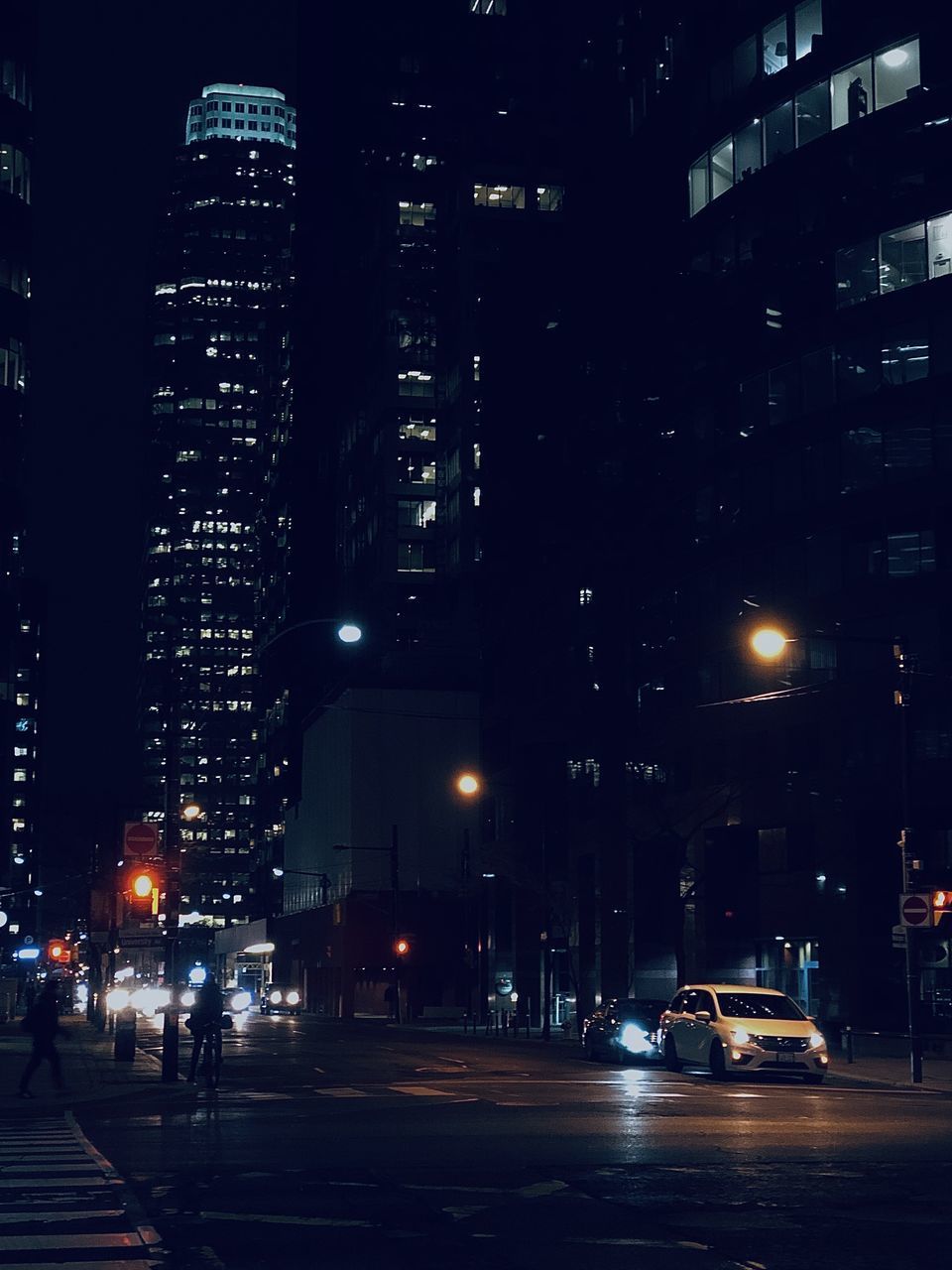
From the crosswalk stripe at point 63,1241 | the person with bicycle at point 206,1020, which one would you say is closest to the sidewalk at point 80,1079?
the person with bicycle at point 206,1020

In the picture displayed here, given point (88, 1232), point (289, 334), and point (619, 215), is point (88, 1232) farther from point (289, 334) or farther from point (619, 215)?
point (289, 334)

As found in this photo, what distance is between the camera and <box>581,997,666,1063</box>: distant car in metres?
41.2

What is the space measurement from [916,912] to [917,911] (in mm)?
27

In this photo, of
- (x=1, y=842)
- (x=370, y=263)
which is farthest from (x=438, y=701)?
(x=370, y=263)

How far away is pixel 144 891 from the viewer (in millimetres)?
33906

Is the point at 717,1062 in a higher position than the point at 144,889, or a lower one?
lower

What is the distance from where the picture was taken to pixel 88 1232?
40.7 feet

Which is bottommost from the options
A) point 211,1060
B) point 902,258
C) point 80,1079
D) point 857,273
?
point 80,1079

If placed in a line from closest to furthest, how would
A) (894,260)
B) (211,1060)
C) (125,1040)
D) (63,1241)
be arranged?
(63,1241), (211,1060), (125,1040), (894,260)

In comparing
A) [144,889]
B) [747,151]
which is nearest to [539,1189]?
[144,889]

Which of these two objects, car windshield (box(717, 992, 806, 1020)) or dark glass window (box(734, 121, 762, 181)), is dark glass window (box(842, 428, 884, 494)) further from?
car windshield (box(717, 992, 806, 1020))

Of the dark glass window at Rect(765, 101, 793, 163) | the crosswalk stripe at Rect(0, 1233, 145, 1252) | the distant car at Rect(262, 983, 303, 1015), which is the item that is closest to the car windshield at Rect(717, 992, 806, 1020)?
the crosswalk stripe at Rect(0, 1233, 145, 1252)

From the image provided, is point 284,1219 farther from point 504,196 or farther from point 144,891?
point 504,196

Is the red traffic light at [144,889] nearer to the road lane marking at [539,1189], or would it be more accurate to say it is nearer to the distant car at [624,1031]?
the distant car at [624,1031]
